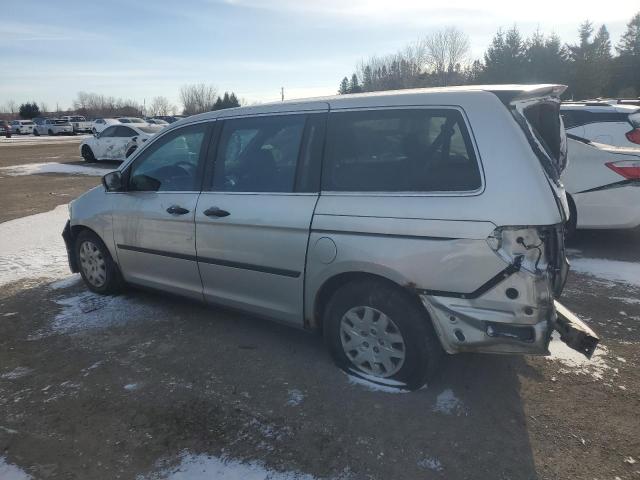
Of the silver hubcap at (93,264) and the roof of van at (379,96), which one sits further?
the silver hubcap at (93,264)

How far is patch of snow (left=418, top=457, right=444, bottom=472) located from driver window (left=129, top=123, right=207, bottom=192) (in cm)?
263

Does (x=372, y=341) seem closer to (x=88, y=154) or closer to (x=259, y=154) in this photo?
(x=259, y=154)

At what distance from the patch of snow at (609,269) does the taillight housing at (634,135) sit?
1.90m

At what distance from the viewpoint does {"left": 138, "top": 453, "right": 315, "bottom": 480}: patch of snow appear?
8.29 ft

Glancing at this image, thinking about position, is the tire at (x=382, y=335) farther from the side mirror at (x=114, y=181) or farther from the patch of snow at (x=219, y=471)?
the side mirror at (x=114, y=181)

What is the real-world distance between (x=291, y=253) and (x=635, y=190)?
14.8ft

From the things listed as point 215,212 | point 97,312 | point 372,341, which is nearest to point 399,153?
point 372,341

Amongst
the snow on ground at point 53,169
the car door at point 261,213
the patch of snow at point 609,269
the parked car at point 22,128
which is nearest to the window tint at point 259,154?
the car door at point 261,213

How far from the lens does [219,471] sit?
2.58 m

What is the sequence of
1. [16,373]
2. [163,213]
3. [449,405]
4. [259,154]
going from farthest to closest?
1. [163,213]
2. [259,154]
3. [16,373]
4. [449,405]

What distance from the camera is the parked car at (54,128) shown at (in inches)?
2050

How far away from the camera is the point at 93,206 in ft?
15.9

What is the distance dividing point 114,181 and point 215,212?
141 centimetres

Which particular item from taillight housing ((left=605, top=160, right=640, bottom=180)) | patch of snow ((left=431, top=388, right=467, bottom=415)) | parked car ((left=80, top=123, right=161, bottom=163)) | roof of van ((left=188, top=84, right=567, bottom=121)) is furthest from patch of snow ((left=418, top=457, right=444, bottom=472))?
parked car ((left=80, top=123, right=161, bottom=163))
